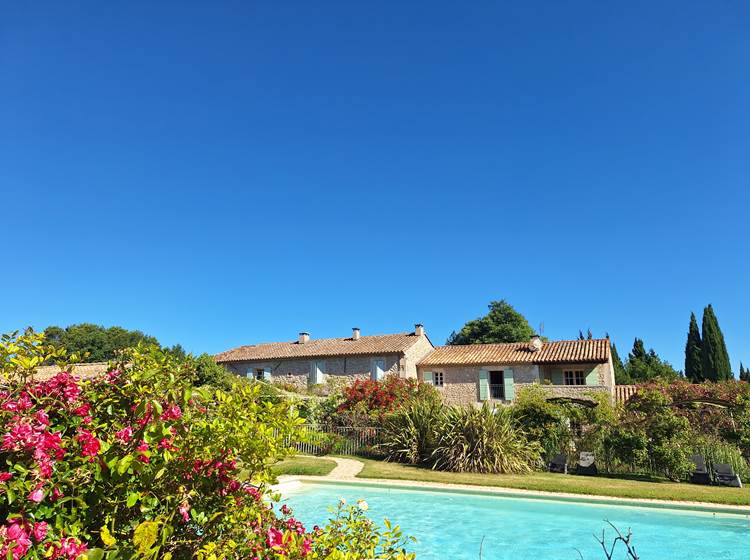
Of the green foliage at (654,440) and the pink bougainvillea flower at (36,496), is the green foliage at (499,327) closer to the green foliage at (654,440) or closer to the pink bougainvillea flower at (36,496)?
the green foliage at (654,440)

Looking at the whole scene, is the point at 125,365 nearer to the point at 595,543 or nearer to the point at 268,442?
the point at 268,442

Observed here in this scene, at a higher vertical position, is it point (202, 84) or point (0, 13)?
point (202, 84)

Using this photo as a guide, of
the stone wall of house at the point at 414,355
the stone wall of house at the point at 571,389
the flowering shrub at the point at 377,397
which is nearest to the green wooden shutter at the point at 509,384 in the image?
the stone wall of house at the point at 571,389

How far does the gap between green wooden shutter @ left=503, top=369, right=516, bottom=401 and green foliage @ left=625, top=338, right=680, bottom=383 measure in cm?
2009

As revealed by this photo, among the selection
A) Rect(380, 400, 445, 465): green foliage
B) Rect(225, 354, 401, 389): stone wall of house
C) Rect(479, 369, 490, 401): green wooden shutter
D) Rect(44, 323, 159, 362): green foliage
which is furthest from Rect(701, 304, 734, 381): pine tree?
Rect(44, 323, 159, 362): green foliage

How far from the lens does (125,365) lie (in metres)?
2.89

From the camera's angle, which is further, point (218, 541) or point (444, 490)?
point (444, 490)

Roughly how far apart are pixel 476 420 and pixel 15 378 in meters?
15.0

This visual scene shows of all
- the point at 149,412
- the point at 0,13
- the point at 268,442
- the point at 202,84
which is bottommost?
the point at 268,442

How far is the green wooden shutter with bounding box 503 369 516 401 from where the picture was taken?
3090cm

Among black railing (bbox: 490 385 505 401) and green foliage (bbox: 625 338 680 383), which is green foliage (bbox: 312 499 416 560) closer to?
black railing (bbox: 490 385 505 401)

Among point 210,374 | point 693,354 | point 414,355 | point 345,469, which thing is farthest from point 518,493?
point 693,354

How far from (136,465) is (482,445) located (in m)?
15.0

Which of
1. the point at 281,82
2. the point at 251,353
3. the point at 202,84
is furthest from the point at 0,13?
the point at 251,353
